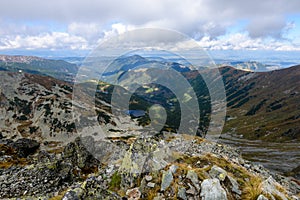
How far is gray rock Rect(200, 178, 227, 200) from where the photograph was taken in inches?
561

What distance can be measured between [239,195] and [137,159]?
7831 millimetres

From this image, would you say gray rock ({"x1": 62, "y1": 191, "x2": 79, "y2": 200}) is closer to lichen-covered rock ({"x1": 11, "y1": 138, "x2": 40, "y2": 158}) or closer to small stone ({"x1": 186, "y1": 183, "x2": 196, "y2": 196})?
small stone ({"x1": 186, "y1": 183, "x2": 196, "y2": 196})

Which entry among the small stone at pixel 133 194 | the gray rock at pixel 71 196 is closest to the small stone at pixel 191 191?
the small stone at pixel 133 194

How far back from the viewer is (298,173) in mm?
116688

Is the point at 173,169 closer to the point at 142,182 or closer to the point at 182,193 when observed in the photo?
the point at 182,193

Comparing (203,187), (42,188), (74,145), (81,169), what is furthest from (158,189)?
(74,145)

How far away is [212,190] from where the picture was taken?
14.4 metres

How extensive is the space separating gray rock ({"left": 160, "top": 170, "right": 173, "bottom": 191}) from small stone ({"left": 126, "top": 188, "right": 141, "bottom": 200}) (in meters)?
1.60

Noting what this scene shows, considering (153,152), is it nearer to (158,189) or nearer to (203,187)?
(158,189)

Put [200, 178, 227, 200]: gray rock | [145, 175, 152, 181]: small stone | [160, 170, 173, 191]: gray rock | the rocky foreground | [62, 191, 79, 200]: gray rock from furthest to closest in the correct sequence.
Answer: [145, 175, 152, 181]: small stone → [160, 170, 173, 191]: gray rock → the rocky foreground → [200, 178, 227, 200]: gray rock → [62, 191, 79, 200]: gray rock

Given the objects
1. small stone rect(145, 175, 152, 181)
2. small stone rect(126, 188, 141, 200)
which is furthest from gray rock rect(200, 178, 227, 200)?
small stone rect(126, 188, 141, 200)

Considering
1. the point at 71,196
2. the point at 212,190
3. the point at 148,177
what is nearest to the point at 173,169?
the point at 148,177

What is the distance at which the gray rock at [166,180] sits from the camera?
51.3 feet

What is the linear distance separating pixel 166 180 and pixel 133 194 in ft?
7.92
